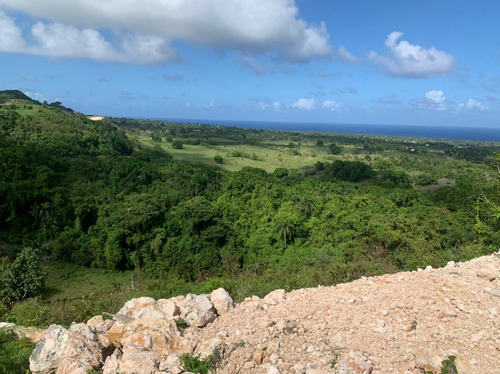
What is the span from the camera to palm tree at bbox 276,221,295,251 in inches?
1320

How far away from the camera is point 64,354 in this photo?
6.62 m

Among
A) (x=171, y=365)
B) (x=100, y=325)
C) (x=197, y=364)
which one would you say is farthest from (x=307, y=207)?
(x=171, y=365)

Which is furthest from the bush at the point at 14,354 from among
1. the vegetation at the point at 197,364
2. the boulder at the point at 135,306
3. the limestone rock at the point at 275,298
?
the limestone rock at the point at 275,298

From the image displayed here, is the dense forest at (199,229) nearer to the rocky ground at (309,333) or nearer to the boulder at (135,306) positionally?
the rocky ground at (309,333)

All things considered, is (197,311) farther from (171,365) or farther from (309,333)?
(309,333)

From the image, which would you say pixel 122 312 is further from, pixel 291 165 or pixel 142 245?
pixel 291 165

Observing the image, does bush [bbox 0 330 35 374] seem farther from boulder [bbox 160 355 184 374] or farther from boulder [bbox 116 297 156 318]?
boulder [bbox 160 355 184 374]

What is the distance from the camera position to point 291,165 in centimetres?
9400

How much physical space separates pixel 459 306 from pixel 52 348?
916 centimetres

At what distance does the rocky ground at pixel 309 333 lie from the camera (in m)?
6.56

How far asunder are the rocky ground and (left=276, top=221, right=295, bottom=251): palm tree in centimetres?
2338

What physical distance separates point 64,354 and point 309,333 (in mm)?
Result: 5215

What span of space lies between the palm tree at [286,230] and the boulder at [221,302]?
79.9ft

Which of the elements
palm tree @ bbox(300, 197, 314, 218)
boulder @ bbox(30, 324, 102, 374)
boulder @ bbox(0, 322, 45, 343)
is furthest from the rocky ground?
palm tree @ bbox(300, 197, 314, 218)
